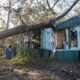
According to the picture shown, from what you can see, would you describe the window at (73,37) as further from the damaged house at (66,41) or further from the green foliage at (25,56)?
the green foliage at (25,56)

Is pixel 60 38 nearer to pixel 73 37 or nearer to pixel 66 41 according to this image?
pixel 66 41

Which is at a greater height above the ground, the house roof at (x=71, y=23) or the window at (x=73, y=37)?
the house roof at (x=71, y=23)

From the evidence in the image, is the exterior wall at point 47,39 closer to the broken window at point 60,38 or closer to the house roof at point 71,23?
the broken window at point 60,38

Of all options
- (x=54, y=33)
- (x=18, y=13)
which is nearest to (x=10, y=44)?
(x=54, y=33)

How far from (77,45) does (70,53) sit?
81 centimetres

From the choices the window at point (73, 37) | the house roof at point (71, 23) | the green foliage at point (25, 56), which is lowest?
the green foliage at point (25, 56)

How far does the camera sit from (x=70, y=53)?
703 inches

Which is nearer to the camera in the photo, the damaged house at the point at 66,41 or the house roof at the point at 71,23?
the house roof at the point at 71,23

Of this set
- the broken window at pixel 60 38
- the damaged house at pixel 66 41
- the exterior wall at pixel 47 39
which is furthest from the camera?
the exterior wall at pixel 47 39

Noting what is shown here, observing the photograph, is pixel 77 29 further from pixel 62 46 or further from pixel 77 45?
pixel 62 46

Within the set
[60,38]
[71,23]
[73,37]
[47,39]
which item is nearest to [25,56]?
[60,38]

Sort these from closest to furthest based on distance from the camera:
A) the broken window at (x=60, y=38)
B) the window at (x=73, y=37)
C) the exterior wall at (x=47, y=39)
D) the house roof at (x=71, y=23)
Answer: the house roof at (x=71, y=23), the window at (x=73, y=37), the broken window at (x=60, y=38), the exterior wall at (x=47, y=39)

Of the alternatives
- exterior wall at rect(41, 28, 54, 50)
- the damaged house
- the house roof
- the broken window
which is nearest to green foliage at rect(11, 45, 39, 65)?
the damaged house

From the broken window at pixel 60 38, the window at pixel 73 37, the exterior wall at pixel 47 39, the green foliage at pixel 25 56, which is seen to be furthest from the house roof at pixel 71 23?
the green foliage at pixel 25 56
